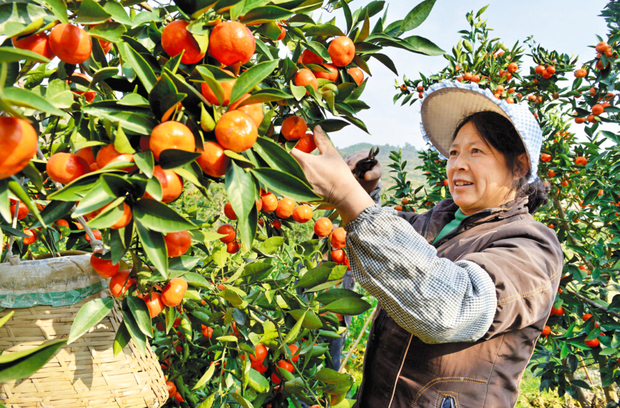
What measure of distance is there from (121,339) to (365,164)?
913mm

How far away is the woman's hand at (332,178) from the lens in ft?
2.54

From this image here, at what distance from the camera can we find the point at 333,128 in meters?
0.79

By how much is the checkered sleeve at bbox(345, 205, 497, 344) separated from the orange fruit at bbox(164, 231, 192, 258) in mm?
385

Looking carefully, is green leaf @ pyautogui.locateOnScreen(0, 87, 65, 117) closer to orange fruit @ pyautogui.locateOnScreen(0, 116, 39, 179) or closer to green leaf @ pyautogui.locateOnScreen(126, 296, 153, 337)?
orange fruit @ pyautogui.locateOnScreen(0, 116, 39, 179)

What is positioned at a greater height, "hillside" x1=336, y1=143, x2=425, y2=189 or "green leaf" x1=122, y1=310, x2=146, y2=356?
"green leaf" x1=122, y1=310, x2=146, y2=356

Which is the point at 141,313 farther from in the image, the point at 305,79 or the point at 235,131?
the point at 305,79

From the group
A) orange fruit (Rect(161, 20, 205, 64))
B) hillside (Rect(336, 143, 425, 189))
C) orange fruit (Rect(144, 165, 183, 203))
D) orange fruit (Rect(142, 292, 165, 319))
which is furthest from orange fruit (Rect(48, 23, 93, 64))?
hillside (Rect(336, 143, 425, 189))

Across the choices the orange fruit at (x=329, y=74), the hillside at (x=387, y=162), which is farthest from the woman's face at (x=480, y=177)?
the hillside at (x=387, y=162)

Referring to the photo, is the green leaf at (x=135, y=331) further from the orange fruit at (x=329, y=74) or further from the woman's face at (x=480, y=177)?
the woman's face at (x=480, y=177)

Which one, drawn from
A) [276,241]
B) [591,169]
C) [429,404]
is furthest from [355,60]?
[591,169]

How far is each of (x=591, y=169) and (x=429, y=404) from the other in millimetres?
2105

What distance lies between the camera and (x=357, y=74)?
0.80 m

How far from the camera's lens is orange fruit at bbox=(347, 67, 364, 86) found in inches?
31.1

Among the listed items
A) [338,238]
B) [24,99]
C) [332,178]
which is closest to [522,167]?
[338,238]
